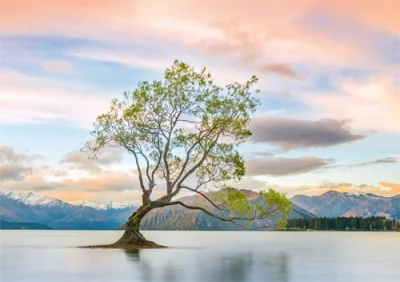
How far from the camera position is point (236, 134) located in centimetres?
6244

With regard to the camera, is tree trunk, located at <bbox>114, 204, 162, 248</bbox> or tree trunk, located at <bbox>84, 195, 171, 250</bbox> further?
tree trunk, located at <bbox>114, 204, 162, 248</bbox>

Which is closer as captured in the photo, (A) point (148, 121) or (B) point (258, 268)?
(B) point (258, 268)

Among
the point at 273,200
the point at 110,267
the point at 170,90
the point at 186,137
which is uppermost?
the point at 170,90

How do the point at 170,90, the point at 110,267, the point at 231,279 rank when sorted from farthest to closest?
the point at 170,90
the point at 110,267
the point at 231,279

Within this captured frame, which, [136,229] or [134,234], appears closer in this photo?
[134,234]

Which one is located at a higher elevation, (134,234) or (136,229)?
(136,229)

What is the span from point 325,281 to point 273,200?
2878 cm

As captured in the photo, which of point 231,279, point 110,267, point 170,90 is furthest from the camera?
point 170,90

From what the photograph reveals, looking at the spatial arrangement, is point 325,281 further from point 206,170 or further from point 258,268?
point 206,170

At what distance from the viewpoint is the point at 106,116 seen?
63.2m

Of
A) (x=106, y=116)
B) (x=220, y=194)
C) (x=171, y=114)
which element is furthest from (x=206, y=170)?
(x=106, y=116)

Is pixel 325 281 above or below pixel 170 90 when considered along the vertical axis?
below

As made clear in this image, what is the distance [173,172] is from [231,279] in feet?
101

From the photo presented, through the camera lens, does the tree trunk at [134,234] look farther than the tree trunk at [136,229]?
Yes
